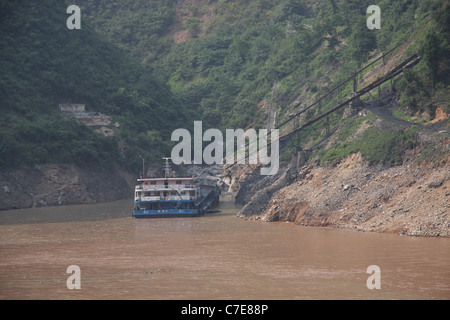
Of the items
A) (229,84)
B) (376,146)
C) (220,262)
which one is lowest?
(220,262)

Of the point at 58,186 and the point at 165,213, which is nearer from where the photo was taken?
the point at 165,213

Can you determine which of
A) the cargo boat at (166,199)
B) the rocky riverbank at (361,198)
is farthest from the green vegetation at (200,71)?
the cargo boat at (166,199)

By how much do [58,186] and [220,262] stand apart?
41634 millimetres

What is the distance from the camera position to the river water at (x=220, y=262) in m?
26.3

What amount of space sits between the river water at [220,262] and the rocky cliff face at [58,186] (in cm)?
1820

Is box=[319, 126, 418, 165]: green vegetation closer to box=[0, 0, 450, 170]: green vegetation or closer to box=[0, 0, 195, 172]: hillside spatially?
→ box=[0, 0, 450, 170]: green vegetation

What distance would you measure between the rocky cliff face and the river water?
716 inches

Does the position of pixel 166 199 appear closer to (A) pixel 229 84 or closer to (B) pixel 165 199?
(B) pixel 165 199

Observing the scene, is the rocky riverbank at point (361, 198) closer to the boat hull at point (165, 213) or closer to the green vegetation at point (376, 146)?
the green vegetation at point (376, 146)

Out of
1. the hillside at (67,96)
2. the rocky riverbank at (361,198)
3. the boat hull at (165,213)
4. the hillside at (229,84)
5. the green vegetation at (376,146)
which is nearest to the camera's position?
the rocky riverbank at (361,198)

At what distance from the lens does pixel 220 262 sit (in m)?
32.6

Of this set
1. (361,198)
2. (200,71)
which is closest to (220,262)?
(361,198)

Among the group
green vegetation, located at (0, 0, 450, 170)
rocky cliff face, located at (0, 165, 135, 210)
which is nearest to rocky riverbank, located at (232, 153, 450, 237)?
green vegetation, located at (0, 0, 450, 170)
